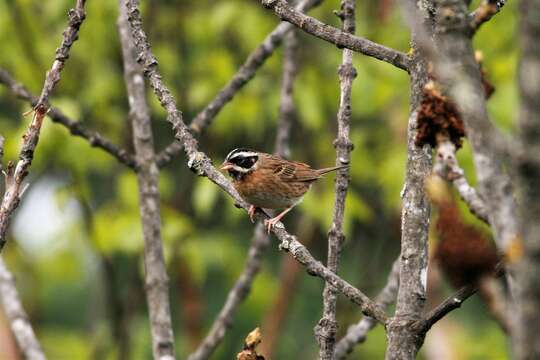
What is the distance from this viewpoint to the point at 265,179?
6.56 meters

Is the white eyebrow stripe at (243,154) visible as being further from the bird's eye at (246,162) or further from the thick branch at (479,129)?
the thick branch at (479,129)

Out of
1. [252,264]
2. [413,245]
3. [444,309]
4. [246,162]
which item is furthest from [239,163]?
[444,309]

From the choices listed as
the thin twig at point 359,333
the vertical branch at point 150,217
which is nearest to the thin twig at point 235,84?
the vertical branch at point 150,217

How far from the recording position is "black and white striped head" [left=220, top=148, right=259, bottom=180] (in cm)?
654

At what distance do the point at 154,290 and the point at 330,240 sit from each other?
1.69 metres

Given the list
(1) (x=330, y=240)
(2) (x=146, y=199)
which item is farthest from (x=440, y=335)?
(1) (x=330, y=240)

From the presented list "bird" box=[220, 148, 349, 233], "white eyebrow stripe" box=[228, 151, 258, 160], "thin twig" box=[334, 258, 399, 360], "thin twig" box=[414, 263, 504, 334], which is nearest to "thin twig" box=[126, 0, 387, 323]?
"thin twig" box=[414, 263, 504, 334]

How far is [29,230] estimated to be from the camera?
11930 millimetres

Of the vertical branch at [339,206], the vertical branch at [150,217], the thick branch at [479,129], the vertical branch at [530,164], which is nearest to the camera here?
the vertical branch at [530,164]

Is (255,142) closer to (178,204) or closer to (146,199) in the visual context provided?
(178,204)

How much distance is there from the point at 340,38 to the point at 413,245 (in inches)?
32.7

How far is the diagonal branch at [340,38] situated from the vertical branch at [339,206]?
52cm

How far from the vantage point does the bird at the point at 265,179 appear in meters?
6.47

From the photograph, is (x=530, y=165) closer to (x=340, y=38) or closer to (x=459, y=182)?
(x=459, y=182)
